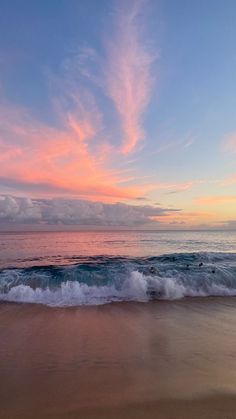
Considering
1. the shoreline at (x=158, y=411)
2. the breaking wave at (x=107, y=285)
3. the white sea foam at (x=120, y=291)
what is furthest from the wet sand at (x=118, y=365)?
the breaking wave at (x=107, y=285)

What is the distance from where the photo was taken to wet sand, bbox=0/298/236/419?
367 cm

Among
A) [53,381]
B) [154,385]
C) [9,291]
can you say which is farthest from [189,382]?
[9,291]

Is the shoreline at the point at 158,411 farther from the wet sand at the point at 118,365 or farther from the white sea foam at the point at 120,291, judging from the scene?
the white sea foam at the point at 120,291

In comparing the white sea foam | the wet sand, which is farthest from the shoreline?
the white sea foam

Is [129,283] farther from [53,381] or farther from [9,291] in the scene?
[53,381]

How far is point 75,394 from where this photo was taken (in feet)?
13.1

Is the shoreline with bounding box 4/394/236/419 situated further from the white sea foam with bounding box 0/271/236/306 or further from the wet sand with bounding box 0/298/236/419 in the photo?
the white sea foam with bounding box 0/271/236/306

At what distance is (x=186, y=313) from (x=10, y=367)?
4.85m

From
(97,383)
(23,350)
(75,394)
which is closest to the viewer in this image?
(75,394)

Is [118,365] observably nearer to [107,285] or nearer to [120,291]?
[120,291]

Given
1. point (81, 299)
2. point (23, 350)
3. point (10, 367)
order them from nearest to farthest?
1. point (10, 367)
2. point (23, 350)
3. point (81, 299)

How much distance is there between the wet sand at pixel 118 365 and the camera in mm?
3670

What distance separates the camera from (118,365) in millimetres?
4863

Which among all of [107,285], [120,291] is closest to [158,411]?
[120,291]
